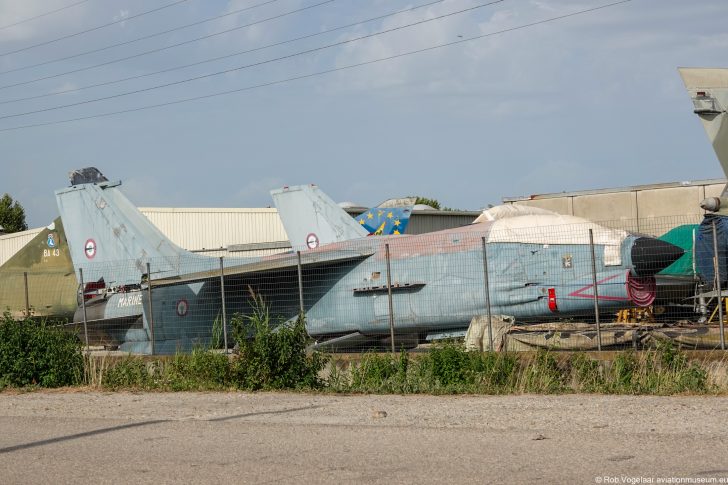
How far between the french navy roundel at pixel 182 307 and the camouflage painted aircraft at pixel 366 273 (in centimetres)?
2

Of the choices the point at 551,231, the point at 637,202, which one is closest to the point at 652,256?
the point at 551,231

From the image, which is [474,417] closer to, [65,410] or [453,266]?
[65,410]

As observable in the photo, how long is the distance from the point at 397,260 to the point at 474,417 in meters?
9.52

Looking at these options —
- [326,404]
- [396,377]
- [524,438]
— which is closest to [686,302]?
[396,377]

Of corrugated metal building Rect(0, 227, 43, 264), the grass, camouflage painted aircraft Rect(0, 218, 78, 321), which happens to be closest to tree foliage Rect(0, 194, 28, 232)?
corrugated metal building Rect(0, 227, 43, 264)

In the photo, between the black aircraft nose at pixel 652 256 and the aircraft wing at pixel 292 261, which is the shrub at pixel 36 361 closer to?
the aircraft wing at pixel 292 261

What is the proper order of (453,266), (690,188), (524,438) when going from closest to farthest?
1. (524,438)
2. (453,266)
3. (690,188)

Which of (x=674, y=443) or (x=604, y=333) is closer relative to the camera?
(x=674, y=443)

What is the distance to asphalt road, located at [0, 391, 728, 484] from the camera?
6.83m

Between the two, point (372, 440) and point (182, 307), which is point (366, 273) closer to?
point (182, 307)

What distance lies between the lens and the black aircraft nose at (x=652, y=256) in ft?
53.3

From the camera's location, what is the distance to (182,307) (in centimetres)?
2208

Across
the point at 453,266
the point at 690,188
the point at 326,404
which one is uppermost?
the point at 690,188

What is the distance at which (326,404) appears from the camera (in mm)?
11531
